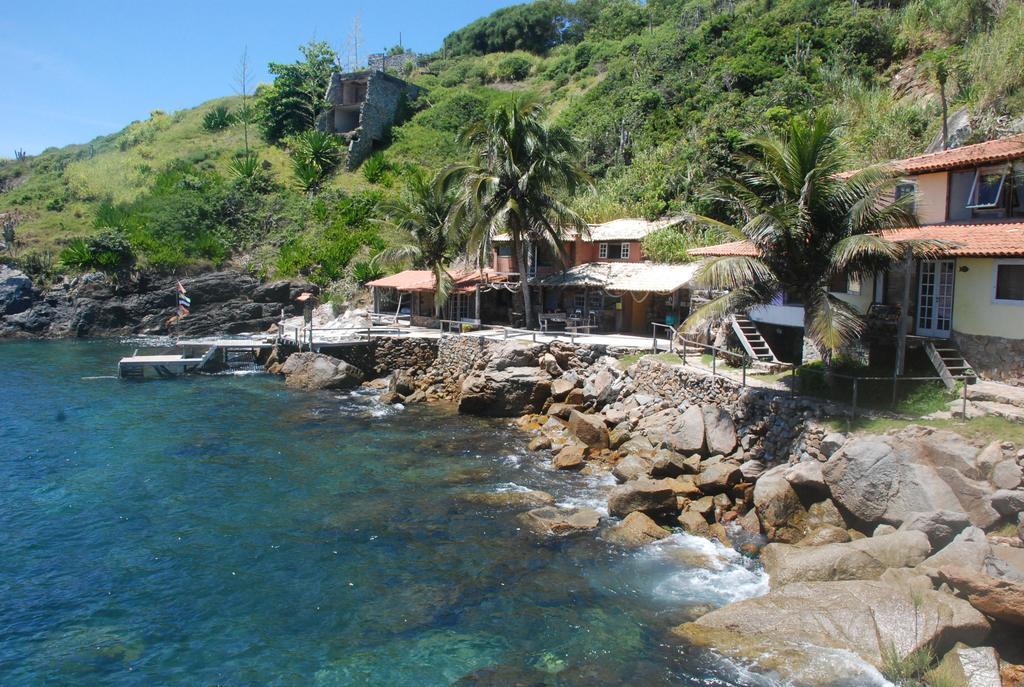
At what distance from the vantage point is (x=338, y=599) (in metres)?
13.0

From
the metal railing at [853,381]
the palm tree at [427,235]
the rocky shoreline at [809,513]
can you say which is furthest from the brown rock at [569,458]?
the palm tree at [427,235]

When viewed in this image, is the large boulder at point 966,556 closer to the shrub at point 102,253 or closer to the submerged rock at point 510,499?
the submerged rock at point 510,499

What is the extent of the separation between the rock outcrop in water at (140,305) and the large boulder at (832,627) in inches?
1672

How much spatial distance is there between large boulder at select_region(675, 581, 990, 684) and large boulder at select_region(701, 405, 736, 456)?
731cm

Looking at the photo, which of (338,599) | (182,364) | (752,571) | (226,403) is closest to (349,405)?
(226,403)

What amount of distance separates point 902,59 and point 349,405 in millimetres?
39525

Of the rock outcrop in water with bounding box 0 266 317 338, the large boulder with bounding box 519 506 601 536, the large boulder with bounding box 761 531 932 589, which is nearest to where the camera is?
the large boulder with bounding box 761 531 932 589

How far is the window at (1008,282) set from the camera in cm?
1711

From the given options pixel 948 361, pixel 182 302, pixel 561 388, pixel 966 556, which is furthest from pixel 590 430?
pixel 182 302

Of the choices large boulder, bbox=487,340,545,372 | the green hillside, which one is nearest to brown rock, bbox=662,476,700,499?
large boulder, bbox=487,340,545,372

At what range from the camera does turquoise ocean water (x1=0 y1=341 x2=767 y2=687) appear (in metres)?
11.1

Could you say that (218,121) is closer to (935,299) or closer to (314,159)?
(314,159)

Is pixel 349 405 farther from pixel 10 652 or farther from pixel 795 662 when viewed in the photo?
pixel 795 662

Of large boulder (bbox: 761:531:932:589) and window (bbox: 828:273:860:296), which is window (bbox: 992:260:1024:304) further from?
large boulder (bbox: 761:531:932:589)
